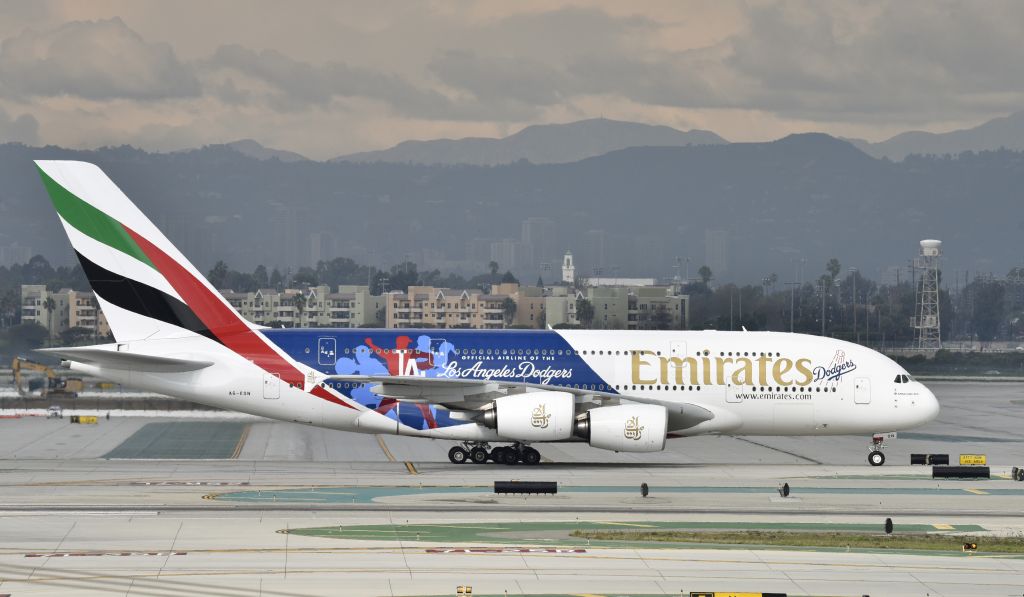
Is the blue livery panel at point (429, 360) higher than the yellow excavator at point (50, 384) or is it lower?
higher

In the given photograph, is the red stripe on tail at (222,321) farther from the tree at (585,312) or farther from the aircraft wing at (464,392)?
the tree at (585,312)

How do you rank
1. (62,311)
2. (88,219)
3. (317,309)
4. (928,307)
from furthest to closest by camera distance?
1. (928,307)
2. (317,309)
3. (62,311)
4. (88,219)

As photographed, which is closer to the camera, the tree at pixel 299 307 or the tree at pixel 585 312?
the tree at pixel 585 312

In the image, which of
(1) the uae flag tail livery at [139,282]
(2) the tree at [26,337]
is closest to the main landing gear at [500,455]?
(1) the uae flag tail livery at [139,282]

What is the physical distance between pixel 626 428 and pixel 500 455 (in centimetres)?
488

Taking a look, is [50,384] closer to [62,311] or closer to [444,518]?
[444,518]

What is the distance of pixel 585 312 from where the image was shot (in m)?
156

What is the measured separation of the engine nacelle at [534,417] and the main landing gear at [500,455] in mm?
1960

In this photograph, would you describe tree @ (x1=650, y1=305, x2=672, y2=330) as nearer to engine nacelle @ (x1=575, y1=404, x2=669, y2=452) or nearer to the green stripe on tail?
engine nacelle @ (x1=575, y1=404, x2=669, y2=452)

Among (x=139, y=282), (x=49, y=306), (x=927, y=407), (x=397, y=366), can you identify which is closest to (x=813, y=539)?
(x=927, y=407)

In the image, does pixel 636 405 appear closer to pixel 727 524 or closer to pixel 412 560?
pixel 727 524

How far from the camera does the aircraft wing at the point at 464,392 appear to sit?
45438 millimetres

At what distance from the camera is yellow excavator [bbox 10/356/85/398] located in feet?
273

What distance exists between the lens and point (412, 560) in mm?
27797
